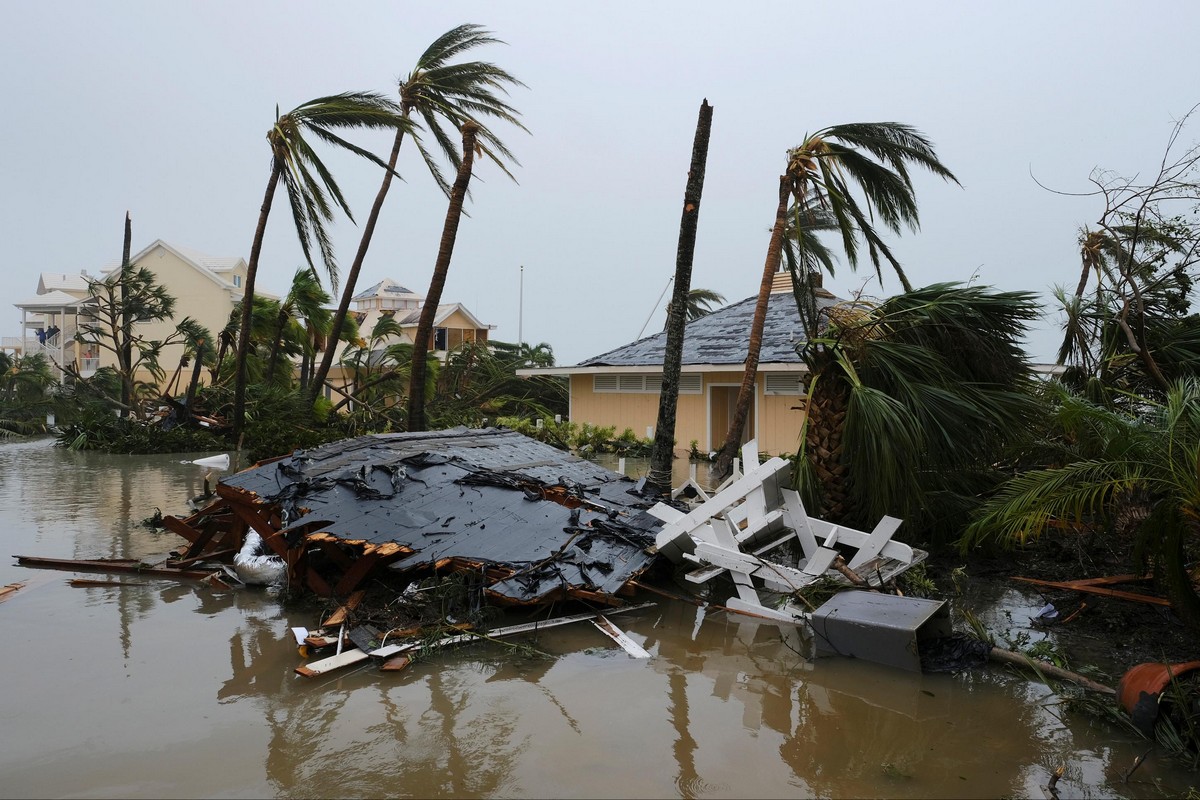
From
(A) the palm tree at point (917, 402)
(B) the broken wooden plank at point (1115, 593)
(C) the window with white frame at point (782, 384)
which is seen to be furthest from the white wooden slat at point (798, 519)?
(C) the window with white frame at point (782, 384)

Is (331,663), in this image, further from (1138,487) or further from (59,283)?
(59,283)

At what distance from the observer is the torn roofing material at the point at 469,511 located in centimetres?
723

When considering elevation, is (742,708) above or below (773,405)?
below

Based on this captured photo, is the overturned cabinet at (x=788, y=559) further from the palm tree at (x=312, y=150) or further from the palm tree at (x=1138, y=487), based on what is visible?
the palm tree at (x=312, y=150)

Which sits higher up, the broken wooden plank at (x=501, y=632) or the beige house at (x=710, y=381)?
the beige house at (x=710, y=381)

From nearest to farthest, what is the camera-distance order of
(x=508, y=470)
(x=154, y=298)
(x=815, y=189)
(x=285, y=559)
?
(x=285, y=559) → (x=508, y=470) → (x=815, y=189) → (x=154, y=298)

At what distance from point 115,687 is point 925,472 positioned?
689 centimetres

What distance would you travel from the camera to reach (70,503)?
1365 centimetres

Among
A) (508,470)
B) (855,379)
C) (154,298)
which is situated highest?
(154,298)

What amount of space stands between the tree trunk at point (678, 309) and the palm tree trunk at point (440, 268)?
23.0 feet

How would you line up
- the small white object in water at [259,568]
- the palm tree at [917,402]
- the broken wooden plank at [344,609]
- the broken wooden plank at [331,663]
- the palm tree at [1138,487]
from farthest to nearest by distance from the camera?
the small white object in water at [259,568] → the palm tree at [917,402] → the broken wooden plank at [344,609] → the broken wooden plank at [331,663] → the palm tree at [1138,487]

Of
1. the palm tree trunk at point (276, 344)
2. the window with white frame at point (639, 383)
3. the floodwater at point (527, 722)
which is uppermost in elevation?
the palm tree trunk at point (276, 344)

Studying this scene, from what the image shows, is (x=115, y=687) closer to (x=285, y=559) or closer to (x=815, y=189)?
(x=285, y=559)

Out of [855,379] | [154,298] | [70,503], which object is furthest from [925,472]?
[154,298]
